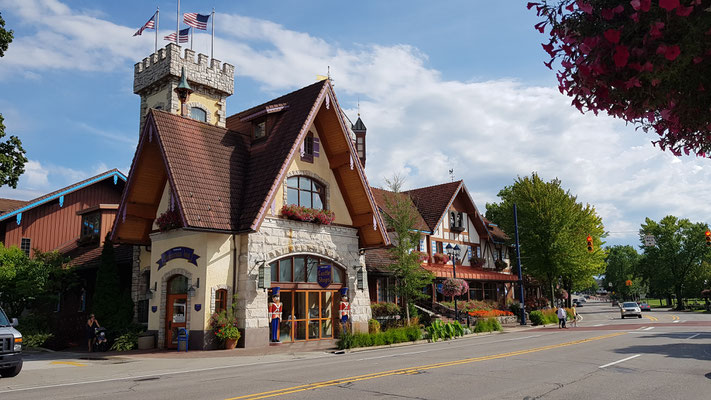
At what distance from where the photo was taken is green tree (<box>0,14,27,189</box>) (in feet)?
65.5

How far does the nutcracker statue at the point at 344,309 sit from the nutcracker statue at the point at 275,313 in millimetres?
2969

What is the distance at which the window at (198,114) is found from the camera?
30.9 metres

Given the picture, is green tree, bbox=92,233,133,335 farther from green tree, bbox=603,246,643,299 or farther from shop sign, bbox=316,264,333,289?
green tree, bbox=603,246,643,299

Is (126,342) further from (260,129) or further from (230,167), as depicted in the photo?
(260,129)

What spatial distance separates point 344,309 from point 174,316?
7.26 meters

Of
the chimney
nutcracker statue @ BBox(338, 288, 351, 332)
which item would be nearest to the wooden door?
nutcracker statue @ BBox(338, 288, 351, 332)

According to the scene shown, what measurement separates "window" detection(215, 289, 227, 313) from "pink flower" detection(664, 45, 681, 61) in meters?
20.0

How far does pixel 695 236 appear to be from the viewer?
246 ft

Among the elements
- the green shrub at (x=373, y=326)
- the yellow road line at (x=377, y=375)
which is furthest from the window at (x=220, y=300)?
the yellow road line at (x=377, y=375)

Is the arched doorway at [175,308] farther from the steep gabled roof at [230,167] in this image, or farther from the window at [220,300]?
the steep gabled roof at [230,167]

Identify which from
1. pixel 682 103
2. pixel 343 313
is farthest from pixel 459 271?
pixel 682 103

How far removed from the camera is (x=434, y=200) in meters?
41.9

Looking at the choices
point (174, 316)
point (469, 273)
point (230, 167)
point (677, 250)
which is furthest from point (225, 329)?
point (677, 250)

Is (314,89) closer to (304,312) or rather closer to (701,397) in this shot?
(304,312)
